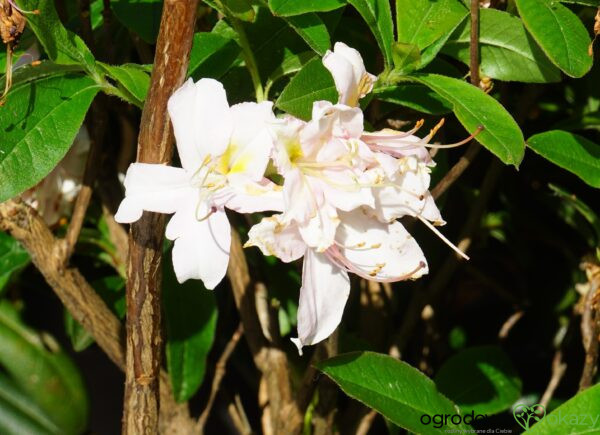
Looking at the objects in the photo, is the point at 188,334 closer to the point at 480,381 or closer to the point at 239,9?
the point at 480,381

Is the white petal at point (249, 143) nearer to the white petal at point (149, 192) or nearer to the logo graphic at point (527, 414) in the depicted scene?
the white petal at point (149, 192)

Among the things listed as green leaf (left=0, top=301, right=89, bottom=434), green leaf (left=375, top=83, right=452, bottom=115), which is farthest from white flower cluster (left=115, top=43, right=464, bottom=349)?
green leaf (left=0, top=301, right=89, bottom=434)

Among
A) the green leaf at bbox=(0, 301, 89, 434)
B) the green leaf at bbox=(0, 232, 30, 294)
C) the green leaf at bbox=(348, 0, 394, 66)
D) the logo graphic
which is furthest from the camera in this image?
the green leaf at bbox=(0, 301, 89, 434)

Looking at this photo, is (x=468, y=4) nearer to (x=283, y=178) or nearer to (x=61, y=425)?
(x=283, y=178)

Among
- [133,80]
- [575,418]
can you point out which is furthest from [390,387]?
[133,80]

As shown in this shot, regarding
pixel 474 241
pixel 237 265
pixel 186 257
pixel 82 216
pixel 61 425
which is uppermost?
pixel 186 257

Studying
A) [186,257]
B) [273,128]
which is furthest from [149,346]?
[273,128]

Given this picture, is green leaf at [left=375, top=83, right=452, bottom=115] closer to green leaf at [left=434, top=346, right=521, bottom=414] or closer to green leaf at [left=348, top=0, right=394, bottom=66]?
green leaf at [left=348, top=0, right=394, bottom=66]
